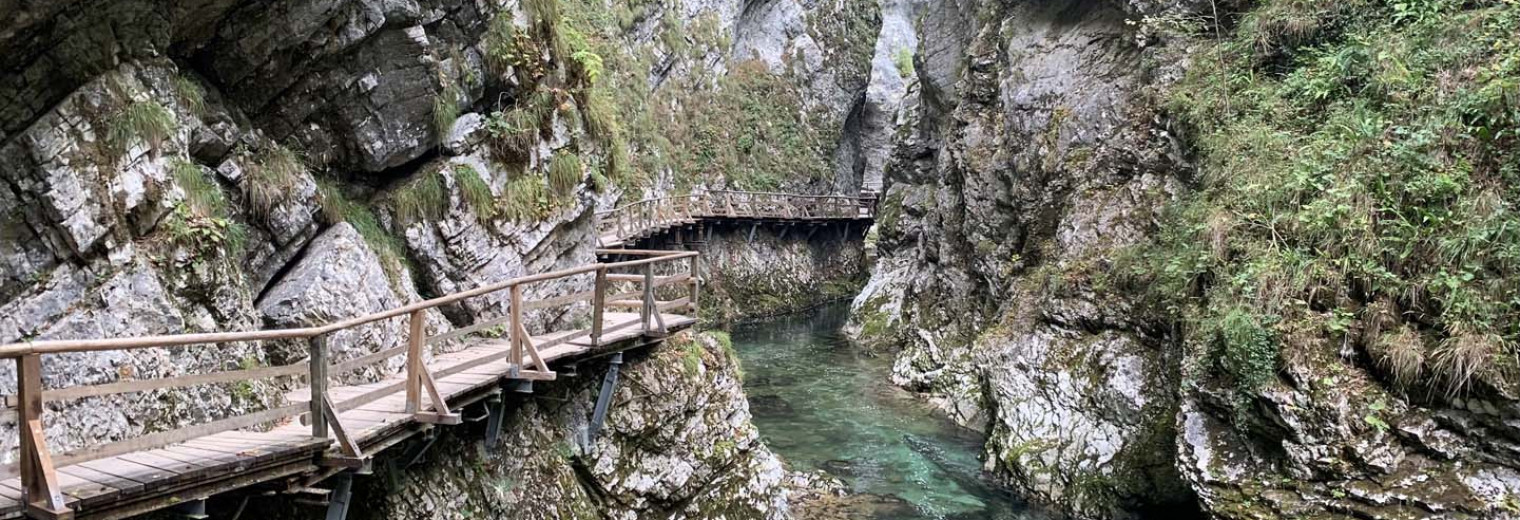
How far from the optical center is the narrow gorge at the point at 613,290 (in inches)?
238

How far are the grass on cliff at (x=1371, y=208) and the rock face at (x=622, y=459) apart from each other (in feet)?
18.8

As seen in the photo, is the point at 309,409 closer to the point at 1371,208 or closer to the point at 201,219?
the point at 201,219

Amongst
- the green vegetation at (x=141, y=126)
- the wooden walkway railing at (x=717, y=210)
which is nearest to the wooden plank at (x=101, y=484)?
the green vegetation at (x=141, y=126)

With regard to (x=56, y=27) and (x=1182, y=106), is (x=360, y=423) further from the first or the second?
(x=1182, y=106)

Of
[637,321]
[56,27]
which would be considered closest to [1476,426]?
[637,321]

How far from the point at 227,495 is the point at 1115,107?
14.6m

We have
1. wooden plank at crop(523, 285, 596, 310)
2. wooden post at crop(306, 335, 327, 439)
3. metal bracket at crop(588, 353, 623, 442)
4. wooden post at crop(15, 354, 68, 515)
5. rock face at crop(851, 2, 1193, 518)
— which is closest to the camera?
wooden post at crop(15, 354, 68, 515)

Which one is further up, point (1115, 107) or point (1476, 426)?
point (1115, 107)

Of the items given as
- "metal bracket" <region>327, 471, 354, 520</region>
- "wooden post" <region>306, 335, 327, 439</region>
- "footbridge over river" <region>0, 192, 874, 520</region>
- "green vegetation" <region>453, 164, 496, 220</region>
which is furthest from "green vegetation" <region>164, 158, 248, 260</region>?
"green vegetation" <region>453, 164, 496, 220</region>

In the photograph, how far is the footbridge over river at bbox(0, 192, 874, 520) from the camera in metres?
4.40

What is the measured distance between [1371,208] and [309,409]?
10.1 metres

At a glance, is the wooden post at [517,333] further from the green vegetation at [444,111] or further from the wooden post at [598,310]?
the green vegetation at [444,111]

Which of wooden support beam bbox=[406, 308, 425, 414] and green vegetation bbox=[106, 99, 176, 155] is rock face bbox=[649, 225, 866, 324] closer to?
green vegetation bbox=[106, 99, 176, 155]

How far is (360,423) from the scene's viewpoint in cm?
631
